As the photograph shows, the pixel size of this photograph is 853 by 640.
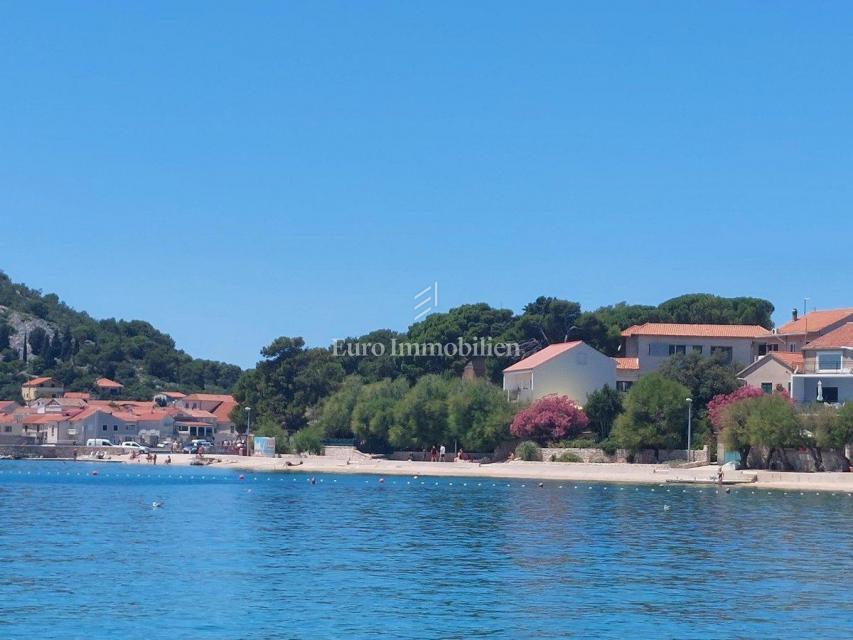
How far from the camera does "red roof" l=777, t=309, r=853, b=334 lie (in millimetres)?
96688

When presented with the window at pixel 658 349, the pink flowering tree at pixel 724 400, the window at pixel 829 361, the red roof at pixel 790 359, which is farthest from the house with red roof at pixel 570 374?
the window at pixel 829 361

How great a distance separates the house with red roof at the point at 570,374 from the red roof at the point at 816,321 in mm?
15622

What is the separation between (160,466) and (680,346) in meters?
49.3

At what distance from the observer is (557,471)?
81062mm

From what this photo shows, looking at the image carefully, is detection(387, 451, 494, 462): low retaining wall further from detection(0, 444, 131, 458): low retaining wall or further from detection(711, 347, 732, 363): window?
detection(0, 444, 131, 458): low retaining wall

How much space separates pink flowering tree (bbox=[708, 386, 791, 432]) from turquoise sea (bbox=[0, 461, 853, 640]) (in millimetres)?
15631

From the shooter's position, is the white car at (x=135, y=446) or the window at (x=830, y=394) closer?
the window at (x=830, y=394)

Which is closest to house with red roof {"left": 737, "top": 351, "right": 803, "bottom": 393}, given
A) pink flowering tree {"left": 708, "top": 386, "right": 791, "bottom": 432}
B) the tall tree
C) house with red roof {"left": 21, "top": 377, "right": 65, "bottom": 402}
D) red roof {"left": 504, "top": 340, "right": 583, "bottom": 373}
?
pink flowering tree {"left": 708, "top": 386, "right": 791, "bottom": 432}

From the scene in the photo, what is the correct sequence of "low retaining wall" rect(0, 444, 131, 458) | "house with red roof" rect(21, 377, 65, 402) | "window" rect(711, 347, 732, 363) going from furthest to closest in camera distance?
1. "house with red roof" rect(21, 377, 65, 402)
2. "low retaining wall" rect(0, 444, 131, 458)
3. "window" rect(711, 347, 732, 363)

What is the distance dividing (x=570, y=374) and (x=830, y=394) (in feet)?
68.2

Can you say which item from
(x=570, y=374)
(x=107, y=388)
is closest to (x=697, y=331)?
(x=570, y=374)

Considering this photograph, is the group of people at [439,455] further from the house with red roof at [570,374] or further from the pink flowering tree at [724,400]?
the pink flowering tree at [724,400]

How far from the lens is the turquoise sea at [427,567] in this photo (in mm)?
26422

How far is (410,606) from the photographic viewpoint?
93.1 ft
